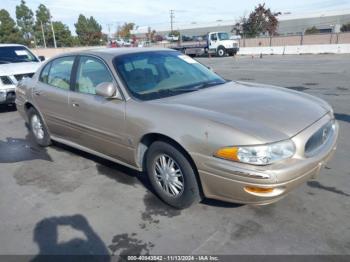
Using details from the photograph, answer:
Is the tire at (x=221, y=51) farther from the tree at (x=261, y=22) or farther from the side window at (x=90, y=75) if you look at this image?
the side window at (x=90, y=75)

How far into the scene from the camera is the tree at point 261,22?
50.1 metres

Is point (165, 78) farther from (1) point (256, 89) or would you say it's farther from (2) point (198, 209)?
(2) point (198, 209)

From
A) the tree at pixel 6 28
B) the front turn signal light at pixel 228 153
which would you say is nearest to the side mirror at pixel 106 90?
the front turn signal light at pixel 228 153

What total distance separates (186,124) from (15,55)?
8242 mm

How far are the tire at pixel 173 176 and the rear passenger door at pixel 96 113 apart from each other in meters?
0.46

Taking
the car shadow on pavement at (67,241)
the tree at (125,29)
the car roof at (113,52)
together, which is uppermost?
the tree at (125,29)

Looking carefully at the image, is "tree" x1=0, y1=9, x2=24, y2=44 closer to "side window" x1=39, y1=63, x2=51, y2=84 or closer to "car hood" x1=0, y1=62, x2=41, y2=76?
"car hood" x1=0, y1=62, x2=41, y2=76

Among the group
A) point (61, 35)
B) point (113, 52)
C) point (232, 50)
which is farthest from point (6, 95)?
point (61, 35)

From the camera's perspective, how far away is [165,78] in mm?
4051

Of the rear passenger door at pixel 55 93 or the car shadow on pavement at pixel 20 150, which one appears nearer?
the rear passenger door at pixel 55 93

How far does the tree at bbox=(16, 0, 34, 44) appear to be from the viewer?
70.1 m

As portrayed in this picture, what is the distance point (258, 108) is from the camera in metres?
3.27

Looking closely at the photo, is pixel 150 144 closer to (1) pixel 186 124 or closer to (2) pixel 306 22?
(1) pixel 186 124

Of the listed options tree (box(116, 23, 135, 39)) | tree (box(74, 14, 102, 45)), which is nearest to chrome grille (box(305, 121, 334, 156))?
tree (box(74, 14, 102, 45))
